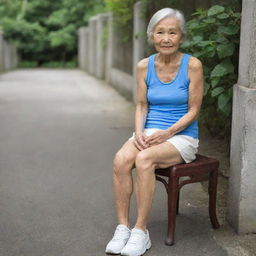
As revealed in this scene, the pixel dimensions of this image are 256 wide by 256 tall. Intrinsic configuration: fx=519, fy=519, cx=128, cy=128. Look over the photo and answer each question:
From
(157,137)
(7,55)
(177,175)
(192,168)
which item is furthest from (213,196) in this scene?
(7,55)

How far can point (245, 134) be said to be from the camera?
370 cm

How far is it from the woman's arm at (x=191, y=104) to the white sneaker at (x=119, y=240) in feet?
2.12

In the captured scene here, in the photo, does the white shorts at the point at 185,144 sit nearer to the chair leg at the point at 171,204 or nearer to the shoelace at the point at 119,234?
the chair leg at the point at 171,204

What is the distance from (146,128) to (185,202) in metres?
1.07

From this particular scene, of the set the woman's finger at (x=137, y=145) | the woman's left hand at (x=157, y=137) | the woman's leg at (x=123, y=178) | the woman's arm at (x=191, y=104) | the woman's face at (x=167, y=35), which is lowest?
the woman's leg at (x=123, y=178)

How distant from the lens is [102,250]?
143 inches

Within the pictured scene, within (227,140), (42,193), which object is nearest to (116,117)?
(227,140)

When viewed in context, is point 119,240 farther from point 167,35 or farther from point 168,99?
point 167,35

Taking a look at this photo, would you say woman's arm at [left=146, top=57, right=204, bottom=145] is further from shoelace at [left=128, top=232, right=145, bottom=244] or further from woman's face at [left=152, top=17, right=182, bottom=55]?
shoelace at [left=128, top=232, right=145, bottom=244]

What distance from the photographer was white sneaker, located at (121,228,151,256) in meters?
3.49

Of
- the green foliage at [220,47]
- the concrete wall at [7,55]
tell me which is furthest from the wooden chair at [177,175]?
the concrete wall at [7,55]

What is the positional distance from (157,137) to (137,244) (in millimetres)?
772

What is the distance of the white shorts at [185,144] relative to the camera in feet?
12.3

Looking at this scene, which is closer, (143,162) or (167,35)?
(143,162)
